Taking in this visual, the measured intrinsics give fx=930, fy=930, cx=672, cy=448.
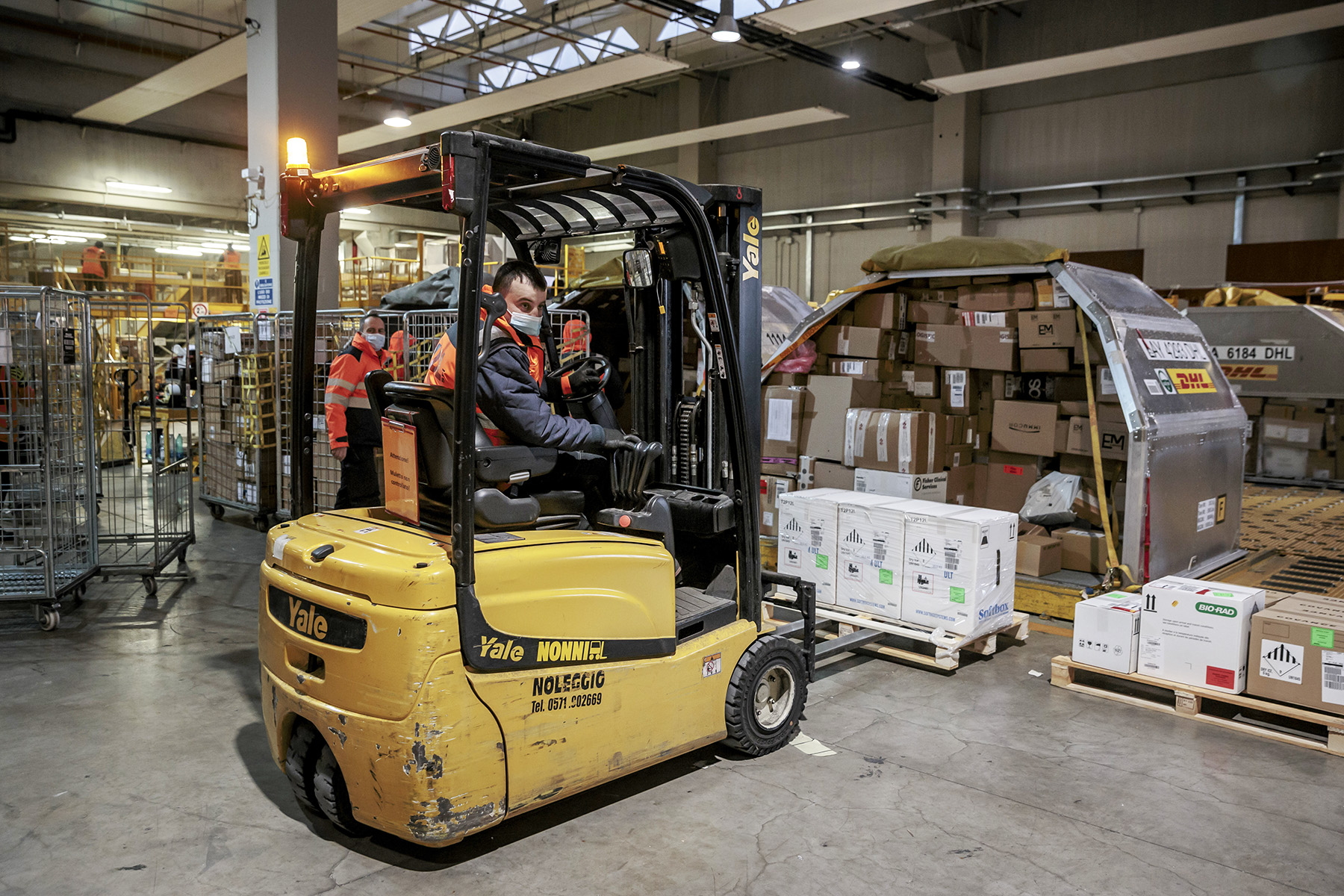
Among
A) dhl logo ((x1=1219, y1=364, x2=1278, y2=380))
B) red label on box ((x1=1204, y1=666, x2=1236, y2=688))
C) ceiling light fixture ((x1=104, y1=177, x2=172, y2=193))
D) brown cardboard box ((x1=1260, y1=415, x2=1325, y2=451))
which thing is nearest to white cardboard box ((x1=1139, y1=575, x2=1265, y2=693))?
red label on box ((x1=1204, y1=666, x2=1236, y2=688))

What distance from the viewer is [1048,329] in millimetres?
7332

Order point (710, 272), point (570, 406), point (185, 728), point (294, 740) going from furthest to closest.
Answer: point (185, 728) < point (570, 406) < point (710, 272) < point (294, 740)

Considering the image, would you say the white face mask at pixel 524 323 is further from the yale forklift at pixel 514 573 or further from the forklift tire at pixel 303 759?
the forklift tire at pixel 303 759

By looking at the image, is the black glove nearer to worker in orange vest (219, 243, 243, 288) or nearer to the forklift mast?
the forklift mast

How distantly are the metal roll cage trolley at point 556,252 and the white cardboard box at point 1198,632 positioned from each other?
6.32 ft

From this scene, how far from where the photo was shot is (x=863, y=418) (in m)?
7.62

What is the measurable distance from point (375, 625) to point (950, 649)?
11.5ft

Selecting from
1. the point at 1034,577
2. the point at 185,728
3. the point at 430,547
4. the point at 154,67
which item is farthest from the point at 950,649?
the point at 154,67

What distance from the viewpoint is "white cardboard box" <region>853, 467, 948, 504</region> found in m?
7.33

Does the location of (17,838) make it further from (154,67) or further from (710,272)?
(154,67)

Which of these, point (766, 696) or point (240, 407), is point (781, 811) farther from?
point (240, 407)

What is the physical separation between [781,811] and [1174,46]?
1202 cm

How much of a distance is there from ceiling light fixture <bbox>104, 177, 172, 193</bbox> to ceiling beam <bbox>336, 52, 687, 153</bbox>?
4.16m

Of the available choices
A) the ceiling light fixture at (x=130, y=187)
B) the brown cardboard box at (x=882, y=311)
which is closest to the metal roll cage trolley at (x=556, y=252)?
the brown cardboard box at (x=882, y=311)
